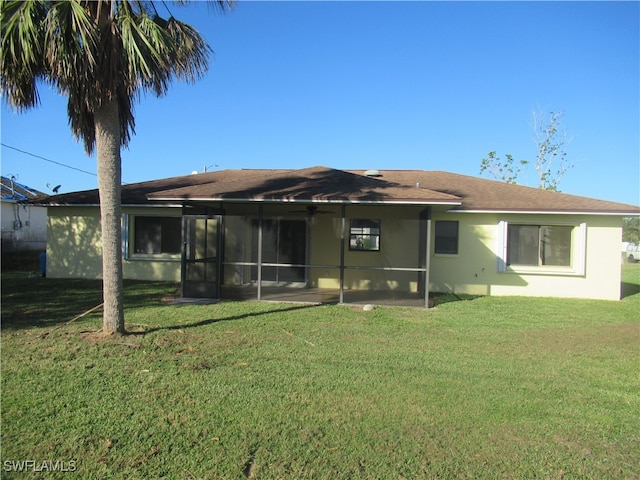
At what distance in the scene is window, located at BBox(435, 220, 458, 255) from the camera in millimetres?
13008

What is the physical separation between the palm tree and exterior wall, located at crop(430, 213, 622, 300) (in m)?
8.88

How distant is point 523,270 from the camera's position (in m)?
12.6

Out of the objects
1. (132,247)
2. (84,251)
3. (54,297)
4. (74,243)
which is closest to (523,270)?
(132,247)

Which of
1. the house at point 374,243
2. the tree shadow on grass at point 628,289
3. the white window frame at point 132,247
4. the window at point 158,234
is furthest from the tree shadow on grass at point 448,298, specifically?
the window at point 158,234

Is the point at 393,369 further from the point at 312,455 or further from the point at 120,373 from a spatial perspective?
the point at 120,373

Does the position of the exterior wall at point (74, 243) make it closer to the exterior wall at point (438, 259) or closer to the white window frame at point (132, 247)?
the exterior wall at point (438, 259)

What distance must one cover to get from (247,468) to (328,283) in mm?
10280

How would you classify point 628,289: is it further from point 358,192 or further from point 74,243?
point 74,243

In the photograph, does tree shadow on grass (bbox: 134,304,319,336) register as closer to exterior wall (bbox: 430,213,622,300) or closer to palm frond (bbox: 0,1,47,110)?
palm frond (bbox: 0,1,47,110)

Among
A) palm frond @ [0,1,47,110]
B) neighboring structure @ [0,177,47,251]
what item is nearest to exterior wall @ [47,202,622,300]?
palm frond @ [0,1,47,110]

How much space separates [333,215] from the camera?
13102mm

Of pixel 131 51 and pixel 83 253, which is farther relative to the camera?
pixel 83 253

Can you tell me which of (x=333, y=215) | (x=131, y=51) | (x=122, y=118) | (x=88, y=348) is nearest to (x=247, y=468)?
(x=88, y=348)

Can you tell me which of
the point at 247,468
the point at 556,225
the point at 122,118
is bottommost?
the point at 247,468
